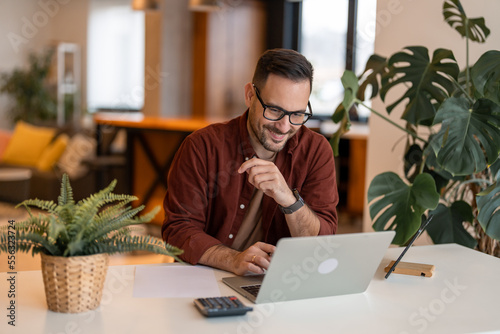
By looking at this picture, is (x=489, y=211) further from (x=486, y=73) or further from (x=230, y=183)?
(x=230, y=183)

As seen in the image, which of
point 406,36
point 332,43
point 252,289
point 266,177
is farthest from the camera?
point 332,43

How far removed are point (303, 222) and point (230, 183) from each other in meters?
0.31

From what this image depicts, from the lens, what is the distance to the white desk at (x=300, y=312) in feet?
4.40

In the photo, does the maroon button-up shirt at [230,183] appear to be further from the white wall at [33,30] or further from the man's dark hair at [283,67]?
the white wall at [33,30]

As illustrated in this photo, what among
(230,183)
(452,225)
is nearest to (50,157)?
(230,183)

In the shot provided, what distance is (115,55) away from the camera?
1104 cm

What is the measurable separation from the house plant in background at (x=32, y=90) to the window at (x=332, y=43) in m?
4.76

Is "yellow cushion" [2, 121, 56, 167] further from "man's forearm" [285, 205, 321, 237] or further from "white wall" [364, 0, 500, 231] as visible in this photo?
"man's forearm" [285, 205, 321, 237]

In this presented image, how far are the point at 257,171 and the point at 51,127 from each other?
6391 millimetres

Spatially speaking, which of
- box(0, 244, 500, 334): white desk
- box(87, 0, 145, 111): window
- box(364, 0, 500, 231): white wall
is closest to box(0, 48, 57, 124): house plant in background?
box(87, 0, 145, 111): window

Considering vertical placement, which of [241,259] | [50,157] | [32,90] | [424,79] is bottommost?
[50,157]

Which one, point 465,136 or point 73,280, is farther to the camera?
point 465,136

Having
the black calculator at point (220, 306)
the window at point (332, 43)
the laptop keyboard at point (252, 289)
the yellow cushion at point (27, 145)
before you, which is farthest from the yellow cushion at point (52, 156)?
the black calculator at point (220, 306)

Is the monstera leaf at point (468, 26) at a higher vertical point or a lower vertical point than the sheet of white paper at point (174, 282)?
higher
